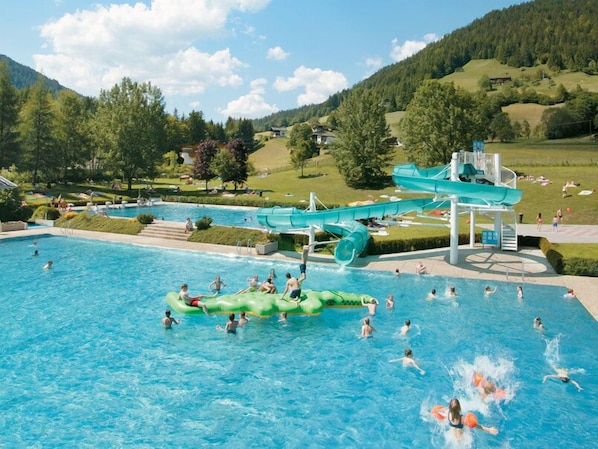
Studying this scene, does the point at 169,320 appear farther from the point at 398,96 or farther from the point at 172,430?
the point at 398,96

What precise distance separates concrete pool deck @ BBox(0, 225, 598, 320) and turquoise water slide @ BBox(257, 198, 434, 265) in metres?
1.10

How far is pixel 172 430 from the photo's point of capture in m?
10.9

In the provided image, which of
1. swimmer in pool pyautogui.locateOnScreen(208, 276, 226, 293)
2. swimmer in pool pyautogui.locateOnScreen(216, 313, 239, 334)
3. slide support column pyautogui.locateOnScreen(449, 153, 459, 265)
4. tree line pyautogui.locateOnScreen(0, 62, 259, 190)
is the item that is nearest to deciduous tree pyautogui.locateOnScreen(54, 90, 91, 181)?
tree line pyautogui.locateOnScreen(0, 62, 259, 190)

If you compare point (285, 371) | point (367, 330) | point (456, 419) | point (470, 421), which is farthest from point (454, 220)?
point (456, 419)

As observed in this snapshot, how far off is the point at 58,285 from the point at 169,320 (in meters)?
9.01

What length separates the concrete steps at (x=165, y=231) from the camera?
109 ft

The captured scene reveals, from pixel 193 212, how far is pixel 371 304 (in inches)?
1436

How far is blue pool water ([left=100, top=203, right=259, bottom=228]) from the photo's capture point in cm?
4559

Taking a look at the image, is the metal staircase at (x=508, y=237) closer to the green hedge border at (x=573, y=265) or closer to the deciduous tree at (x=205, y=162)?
the green hedge border at (x=573, y=265)

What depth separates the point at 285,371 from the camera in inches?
549

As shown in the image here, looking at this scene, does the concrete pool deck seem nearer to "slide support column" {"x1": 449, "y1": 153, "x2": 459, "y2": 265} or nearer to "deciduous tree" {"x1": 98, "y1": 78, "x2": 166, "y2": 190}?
"slide support column" {"x1": 449, "y1": 153, "x2": 459, "y2": 265}

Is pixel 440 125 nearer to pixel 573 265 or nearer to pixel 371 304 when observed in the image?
pixel 573 265

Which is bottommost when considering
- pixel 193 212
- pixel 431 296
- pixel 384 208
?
pixel 431 296

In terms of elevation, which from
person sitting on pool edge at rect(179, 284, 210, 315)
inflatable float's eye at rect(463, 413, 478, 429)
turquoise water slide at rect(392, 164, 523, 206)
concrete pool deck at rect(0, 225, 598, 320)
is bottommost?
inflatable float's eye at rect(463, 413, 478, 429)
